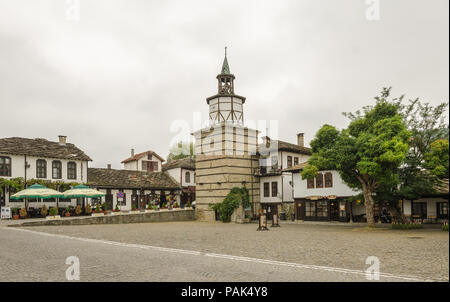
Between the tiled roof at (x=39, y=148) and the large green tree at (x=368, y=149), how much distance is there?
2505 centimetres

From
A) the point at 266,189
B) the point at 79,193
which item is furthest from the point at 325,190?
the point at 79,193

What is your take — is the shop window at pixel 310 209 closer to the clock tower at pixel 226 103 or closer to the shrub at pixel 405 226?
the shrub at pixel 405 226

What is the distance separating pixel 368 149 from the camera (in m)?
21.1

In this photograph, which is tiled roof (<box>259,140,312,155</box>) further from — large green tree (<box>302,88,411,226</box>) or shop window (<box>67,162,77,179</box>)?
shop window (<box>67,162,77,179</box>)

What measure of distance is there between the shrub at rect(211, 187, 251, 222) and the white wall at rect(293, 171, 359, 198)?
4691mm

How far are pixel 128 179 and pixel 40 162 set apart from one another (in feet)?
31.4

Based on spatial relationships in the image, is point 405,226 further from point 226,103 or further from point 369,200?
point 226,103

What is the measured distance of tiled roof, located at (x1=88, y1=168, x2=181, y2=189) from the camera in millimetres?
40031

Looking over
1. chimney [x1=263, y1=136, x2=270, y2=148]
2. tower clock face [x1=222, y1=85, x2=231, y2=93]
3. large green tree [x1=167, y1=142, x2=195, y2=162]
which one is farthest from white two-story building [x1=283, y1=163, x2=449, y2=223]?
large green tree [x1=167, y1=142, x2=195, y2=162]

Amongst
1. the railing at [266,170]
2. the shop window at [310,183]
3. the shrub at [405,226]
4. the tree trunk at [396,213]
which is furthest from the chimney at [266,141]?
the shrub at [405,226]

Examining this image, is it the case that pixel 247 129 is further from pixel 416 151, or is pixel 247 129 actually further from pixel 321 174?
pixel 416 151
